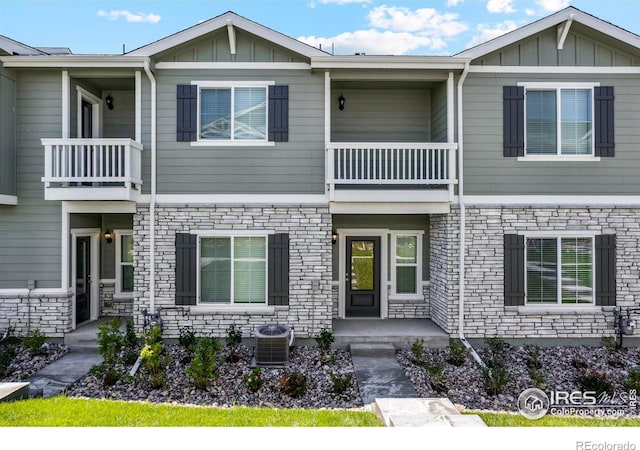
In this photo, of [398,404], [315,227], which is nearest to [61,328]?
[315,227]

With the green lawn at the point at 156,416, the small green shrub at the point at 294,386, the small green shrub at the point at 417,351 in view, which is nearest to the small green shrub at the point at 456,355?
the small green shrub at the point at 417,351

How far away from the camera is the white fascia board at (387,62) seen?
26.0ft

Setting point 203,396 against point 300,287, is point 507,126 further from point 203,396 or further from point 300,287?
point 203,396

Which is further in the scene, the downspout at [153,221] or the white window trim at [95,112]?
the white window trim at [95,112]

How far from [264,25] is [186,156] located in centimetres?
311

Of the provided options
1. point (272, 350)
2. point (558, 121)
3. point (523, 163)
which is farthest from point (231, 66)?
point (558, 121)

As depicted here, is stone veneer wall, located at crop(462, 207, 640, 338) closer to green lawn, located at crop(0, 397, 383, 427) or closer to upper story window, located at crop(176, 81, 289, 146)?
upper story window, located at crop(176, 81, 289, 146)

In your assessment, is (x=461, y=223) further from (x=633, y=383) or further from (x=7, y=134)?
(x=7, y=134)

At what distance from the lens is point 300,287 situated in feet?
27.3

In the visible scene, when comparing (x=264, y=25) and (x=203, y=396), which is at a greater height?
(x=264, y=25)

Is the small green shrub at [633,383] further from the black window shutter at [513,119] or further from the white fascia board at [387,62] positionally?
the white fascia board at [387,62]

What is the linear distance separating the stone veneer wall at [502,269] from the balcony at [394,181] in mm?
972

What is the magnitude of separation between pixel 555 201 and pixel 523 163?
105cm

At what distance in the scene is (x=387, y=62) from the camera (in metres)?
7.97
